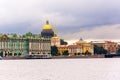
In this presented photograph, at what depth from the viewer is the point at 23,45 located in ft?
369

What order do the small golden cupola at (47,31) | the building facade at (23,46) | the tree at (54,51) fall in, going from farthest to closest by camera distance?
the small golden cupola at (47,31) < the tree at (54,51) < the building facade at (23,46)

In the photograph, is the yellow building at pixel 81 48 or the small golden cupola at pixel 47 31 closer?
the yellow building at pixel 81 48

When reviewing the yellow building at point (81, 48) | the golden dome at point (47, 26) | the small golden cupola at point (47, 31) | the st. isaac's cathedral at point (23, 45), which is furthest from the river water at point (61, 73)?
the golden dome at point (47, 26)

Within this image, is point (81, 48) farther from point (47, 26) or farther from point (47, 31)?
point (47, 26)

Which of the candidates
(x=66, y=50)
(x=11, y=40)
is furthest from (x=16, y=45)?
(x=66, y=50)

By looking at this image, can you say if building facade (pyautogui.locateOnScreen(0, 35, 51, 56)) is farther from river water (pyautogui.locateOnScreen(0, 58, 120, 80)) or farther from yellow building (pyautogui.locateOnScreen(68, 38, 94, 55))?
river water (pyautogui.locateOnScreen(0, 58, 120, 80))

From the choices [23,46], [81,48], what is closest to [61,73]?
[23,46]

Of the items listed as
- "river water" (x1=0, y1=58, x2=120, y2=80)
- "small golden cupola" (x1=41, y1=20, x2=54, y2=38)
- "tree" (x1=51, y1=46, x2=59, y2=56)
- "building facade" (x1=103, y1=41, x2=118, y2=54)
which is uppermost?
"small golden cupola" (x1=41, y1=20, x2=54, y2=38)

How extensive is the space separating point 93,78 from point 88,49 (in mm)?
110056

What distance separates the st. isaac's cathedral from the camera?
10746 centimetres

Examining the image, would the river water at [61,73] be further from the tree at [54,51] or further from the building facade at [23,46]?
the tree at [54,51]

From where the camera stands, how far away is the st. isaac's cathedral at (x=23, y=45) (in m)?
107

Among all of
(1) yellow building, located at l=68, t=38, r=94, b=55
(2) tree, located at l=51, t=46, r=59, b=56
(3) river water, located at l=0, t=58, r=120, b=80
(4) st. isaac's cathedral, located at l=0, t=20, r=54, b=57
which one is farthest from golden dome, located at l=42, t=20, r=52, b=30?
(3) river water, located at l=0, t=58, r=120, b=80

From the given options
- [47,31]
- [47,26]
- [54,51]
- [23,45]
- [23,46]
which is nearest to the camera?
[23,46]
